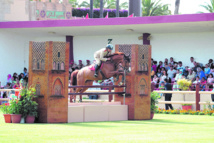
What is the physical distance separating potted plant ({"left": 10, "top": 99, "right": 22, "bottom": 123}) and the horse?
Answer: 4.16 meters

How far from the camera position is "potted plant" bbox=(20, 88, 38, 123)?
41.9ft

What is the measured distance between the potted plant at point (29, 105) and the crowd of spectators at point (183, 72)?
1015 cm

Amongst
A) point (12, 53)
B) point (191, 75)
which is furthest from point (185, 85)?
point (12, 53)

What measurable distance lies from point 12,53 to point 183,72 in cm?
1185

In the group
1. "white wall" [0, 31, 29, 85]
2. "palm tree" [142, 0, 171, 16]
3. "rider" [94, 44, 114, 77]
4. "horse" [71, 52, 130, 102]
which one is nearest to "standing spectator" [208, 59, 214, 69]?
"horse" [71, 52, 130, 102]

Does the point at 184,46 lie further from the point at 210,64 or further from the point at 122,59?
the point at 122,59

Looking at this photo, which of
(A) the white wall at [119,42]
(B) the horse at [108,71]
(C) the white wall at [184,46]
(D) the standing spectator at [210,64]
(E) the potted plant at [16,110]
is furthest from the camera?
(A) the white wall at [119,42]

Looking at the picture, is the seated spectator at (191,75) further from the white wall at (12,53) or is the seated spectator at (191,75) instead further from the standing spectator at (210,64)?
the white wall at (12,53)

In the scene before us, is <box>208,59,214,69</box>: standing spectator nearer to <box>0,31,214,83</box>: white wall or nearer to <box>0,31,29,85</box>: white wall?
<box>0,31,214,83</box>: white wall

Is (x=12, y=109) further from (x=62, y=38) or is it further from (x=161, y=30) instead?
(x=62, y=38)

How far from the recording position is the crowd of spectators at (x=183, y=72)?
75.1 feet

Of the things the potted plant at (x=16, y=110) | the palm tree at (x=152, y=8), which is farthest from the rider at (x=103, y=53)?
the palm tree at (x=152, y=8)

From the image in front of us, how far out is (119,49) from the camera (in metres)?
15.8

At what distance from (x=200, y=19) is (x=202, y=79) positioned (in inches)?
135
